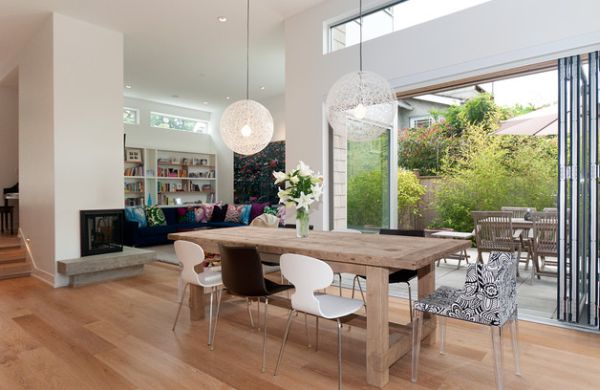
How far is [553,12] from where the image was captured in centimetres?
294

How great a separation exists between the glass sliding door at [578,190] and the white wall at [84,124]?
5147 mm

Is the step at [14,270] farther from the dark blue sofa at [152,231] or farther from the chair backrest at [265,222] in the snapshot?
the chair backrest at [265,222]

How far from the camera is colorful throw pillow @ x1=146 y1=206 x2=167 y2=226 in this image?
24.7 feet

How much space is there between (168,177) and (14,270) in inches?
168

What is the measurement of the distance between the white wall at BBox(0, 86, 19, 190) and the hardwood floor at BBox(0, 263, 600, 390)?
4.98 metres

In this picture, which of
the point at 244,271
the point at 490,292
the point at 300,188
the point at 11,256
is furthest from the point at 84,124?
the point at 490,292

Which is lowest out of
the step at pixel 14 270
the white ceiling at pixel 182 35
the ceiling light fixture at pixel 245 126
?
the step at pixel 14 270

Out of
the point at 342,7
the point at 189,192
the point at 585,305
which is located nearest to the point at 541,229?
the point at 585,305

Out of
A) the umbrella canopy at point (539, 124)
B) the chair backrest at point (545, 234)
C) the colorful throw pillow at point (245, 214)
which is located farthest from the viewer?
the colorful throw pillow at point (245, 214)

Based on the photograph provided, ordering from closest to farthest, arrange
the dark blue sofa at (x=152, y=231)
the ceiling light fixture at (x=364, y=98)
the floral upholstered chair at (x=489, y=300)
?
the floral upholstered chair at (x=489, y=300), the ceiling light fixture at (x=364, y=98), the dark blue sofa at (x=152, y=231)

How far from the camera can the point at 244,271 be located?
2506 mm

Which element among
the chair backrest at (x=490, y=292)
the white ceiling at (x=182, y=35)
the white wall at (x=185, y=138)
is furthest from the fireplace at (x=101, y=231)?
the chair backrest at (x=490, y=292)

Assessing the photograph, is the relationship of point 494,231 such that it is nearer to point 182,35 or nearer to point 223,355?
point 223,355

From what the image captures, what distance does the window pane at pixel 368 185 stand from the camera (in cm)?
493
